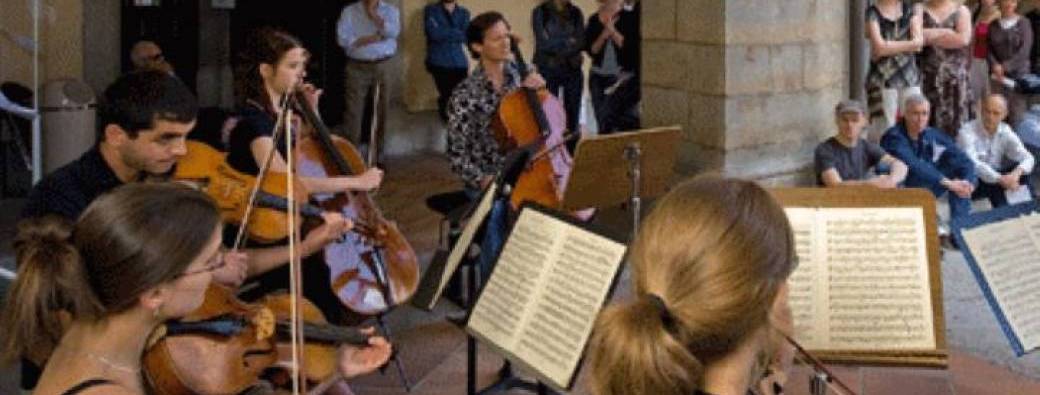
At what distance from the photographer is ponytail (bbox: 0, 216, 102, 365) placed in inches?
91.4

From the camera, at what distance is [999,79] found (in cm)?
969

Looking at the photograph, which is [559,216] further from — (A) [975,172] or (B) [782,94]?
(A) [975,172]

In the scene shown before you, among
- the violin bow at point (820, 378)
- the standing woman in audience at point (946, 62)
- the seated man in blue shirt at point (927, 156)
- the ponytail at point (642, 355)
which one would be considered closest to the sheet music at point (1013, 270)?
the violin bow at point (820, 378)

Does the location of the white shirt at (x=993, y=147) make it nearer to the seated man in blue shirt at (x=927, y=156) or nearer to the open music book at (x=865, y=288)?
the seated man in blue shirt at (x=927, y=156)

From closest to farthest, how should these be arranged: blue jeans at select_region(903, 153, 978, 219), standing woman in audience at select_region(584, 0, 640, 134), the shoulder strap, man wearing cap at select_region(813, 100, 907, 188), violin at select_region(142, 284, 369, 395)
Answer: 1. the shoulder strap
2. violin at select_region(142, 284, 369, 395)
3. man wearing cap at select_region(813, 100, 907, 188)
4. blue jeans at select_region(903, 153, 978, 219)
5. standing woman in audience at select_region(584, 0, 640, 134)

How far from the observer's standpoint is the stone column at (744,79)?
6246 mm

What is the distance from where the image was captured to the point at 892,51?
730cm

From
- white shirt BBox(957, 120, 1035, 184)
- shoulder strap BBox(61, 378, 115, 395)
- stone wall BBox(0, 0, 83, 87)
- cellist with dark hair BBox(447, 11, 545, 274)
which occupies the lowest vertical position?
shoulder strap BBox(61, 378, 115, 395)

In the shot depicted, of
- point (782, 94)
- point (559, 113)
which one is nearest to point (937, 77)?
point (782, 94)

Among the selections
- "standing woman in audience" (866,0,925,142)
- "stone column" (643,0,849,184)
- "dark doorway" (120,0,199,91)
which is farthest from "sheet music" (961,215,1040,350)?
"dark doorway" (120,0,199,91)

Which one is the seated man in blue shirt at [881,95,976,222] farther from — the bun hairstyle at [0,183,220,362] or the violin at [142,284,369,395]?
the bun hairstyle at [0,183,220,362]

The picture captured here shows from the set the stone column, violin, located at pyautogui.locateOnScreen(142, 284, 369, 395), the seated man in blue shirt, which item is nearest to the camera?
violin, located at pyautogui.locateOnScreen(142, 284, 369, 395)

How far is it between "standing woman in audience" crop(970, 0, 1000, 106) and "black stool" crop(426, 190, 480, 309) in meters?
4.30

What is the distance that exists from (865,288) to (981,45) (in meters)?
7.07
